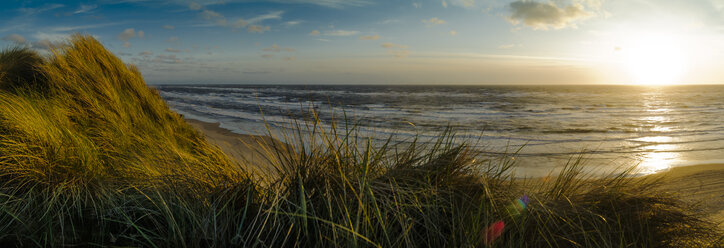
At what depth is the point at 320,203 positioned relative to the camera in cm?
215

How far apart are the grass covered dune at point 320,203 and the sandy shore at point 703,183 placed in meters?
3.01

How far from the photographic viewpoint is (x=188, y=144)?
593 centimetres

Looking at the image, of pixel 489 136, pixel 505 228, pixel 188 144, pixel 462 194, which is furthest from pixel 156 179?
pixel 489 136

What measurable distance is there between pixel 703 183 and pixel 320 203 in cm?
796

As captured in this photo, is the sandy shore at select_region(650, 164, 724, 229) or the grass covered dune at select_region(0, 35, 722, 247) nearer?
the grass covered dune at select_region(0, 35, 722, 247)

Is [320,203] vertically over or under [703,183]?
over

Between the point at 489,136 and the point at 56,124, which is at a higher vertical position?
the point at 56,124

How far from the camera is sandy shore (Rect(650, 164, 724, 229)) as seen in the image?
498cm

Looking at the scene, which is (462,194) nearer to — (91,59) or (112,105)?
(112,105)

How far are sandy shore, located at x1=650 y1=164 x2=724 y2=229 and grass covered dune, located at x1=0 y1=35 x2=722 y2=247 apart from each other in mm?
3011

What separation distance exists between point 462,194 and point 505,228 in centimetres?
35

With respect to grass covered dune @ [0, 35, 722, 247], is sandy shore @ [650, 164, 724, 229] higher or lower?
lower

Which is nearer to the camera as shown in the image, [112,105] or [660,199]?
[660,199]

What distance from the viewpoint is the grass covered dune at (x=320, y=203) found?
81.7 inches
